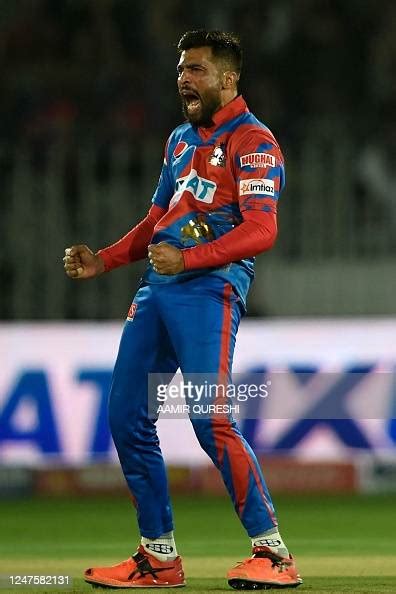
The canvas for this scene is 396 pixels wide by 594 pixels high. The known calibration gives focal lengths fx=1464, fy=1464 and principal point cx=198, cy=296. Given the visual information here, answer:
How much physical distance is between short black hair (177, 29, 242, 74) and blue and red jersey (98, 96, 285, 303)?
0.17 meters

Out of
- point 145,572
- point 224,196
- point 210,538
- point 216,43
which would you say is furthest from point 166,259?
point 210,538

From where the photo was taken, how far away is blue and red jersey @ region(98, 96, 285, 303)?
5.27 metres

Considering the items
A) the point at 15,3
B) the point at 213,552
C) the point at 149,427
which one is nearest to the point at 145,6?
the point at 15,3

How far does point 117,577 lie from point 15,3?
9133 mm

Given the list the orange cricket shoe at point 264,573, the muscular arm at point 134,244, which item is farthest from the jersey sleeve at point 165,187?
the orange cricket shoe at point 264,573

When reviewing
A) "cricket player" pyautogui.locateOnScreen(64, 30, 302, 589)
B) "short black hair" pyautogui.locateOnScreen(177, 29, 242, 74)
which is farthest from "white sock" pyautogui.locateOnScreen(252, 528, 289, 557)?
"short black hair" pyautogui.locateOnScreen(177, 29, 242, 74)

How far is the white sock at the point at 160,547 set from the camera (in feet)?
18.2

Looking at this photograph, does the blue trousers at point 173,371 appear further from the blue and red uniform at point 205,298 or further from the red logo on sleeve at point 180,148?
the red logo on sleeve at point 180,148

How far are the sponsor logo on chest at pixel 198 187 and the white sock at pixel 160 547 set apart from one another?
4.22 ft

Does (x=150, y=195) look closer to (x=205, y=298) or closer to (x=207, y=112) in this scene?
(x=207, y=112)

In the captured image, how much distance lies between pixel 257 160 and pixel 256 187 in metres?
0.10

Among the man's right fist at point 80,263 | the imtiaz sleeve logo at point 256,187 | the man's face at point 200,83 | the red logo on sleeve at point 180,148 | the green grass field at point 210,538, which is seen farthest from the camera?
the green grass field at point 210,538

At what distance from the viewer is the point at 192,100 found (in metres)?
5.51

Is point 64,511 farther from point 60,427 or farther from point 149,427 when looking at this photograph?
point 149,427
